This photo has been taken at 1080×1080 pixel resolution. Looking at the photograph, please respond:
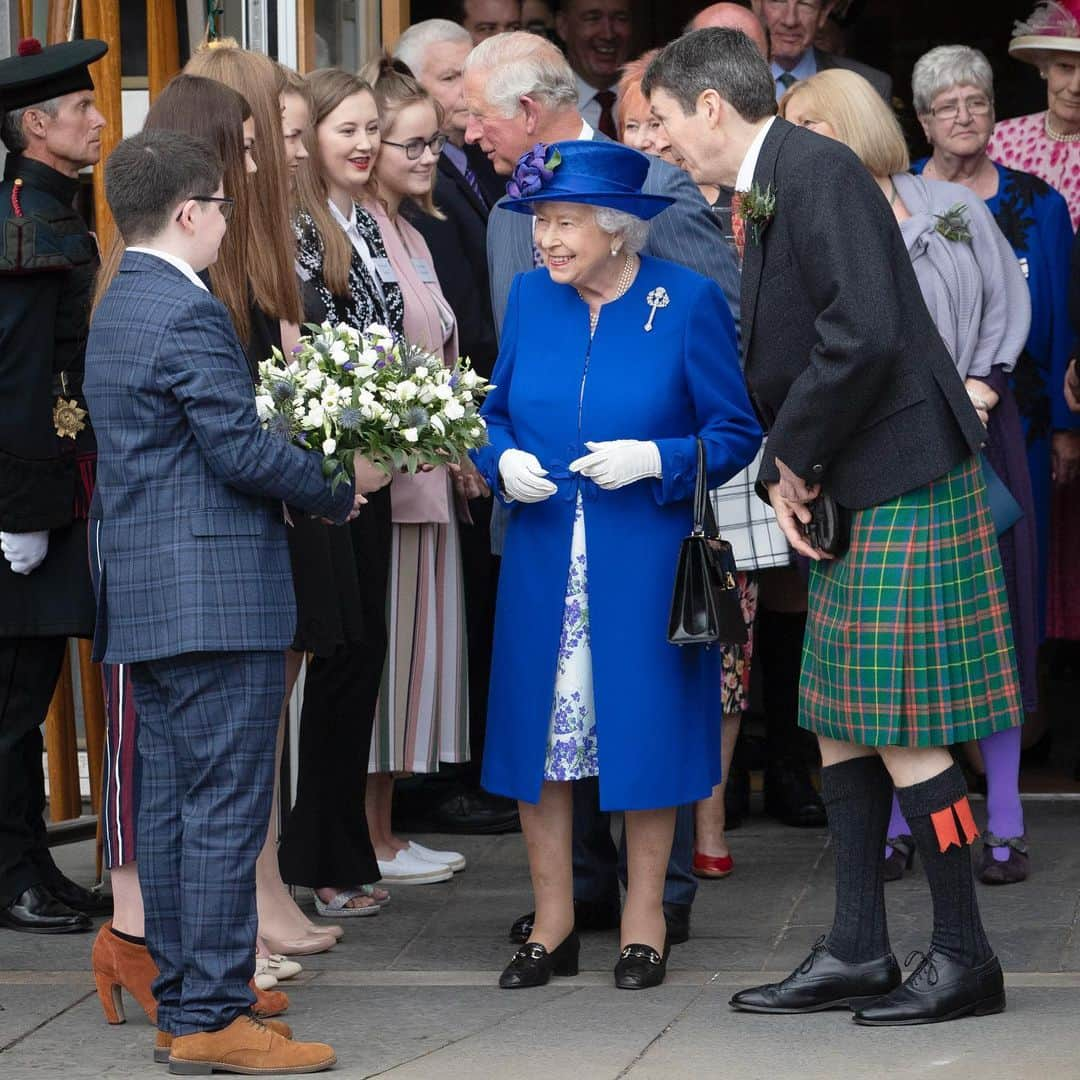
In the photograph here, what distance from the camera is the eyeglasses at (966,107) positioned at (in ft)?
20.2

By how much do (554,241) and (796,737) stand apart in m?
2.19

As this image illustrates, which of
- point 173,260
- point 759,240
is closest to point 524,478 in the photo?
point 759,240

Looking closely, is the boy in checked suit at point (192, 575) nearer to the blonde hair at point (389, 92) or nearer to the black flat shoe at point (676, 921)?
the black flat shoe at point (676, 921)

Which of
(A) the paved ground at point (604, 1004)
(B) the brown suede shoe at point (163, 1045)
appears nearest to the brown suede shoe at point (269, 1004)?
(A) the paved ground at point (604, 1004)

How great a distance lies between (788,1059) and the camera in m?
4.14

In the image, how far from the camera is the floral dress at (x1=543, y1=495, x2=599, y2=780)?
474 cm

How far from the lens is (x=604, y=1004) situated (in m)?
4.59

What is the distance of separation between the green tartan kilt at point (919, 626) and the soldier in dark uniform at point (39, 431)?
1934 mm

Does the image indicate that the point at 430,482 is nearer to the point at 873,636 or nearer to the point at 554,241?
the point at 554,241

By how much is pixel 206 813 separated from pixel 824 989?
4.36 feet

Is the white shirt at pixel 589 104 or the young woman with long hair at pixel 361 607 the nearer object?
the young woman with long hair at pixel 361 607

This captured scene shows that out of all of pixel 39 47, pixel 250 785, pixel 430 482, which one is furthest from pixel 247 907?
pixel 39 47

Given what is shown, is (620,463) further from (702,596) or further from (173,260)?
(173,260)

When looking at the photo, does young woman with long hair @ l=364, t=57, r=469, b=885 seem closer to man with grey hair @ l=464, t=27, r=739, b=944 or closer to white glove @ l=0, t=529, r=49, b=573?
man with grey hair @ l=464, t=27, r=739, b=944
